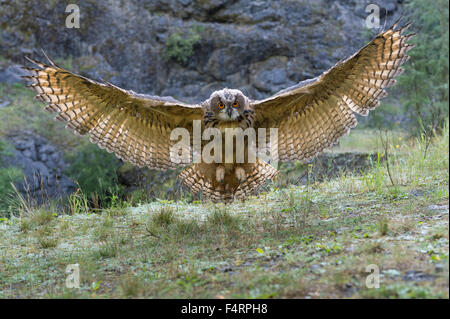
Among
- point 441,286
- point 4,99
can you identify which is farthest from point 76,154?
point 441,286

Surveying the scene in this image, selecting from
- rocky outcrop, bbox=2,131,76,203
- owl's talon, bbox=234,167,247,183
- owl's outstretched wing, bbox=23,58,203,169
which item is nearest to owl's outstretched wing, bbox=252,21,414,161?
owl's talon, bbox=234,167,247,183

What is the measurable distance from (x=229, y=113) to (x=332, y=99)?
1432mm

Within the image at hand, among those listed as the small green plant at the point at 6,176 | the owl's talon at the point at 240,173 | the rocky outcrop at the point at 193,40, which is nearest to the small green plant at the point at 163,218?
the owl's talon at the point at 240,173

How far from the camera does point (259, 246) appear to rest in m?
4.70

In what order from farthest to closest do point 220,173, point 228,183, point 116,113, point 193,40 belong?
point 193,40
point 228,183
point 220,173
point 116,113

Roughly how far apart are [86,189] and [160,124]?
8187 mm

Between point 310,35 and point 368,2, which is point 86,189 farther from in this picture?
point 368,2

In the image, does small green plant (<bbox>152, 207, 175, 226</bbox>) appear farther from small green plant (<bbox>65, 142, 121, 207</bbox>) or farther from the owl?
small green plant (<bbox>65, 142, 121, 207</bbox>)

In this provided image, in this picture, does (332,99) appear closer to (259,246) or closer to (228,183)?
(228,183)

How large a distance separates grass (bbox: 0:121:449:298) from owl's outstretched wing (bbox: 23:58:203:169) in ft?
3.35

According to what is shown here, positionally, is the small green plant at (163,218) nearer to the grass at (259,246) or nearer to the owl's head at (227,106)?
the grass at (259,246)

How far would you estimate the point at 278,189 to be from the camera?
7.83 metres

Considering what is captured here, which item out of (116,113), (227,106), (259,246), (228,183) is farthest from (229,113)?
(259,246)

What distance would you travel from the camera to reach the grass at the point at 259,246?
11.3ft
